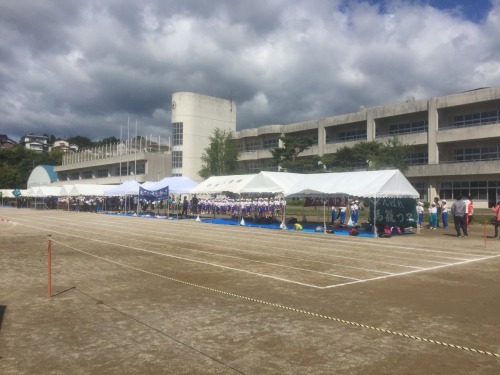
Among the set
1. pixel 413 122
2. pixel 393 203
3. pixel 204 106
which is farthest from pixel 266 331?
pixel 204 106

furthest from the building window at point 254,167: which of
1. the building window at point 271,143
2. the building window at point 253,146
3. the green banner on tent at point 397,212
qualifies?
the green banner on tent at point 397,212

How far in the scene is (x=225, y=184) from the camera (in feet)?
106

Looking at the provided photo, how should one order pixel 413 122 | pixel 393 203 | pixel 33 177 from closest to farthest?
pixel 393 203 → pixel 413 122 → pixel 33 177

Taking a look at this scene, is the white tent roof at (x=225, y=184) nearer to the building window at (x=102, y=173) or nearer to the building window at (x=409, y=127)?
the building window at (x=409, y=127)

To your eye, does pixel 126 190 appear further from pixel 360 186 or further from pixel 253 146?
pixel 253 146

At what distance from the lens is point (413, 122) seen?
56.0 metres

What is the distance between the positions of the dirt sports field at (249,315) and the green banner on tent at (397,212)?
10.9 meters

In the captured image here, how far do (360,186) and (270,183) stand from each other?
275 inches

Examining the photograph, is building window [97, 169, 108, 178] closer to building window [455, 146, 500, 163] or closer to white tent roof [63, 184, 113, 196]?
white tent roof [63, 184, 113, 196]

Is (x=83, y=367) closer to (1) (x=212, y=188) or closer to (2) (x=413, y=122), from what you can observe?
(1) (x=212, y=188)

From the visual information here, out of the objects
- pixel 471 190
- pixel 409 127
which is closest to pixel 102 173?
pixel 409 127

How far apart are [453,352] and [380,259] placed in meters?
8.77

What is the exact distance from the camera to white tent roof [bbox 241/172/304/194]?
27.5 m

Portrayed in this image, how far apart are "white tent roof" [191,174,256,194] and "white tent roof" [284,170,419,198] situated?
16.9ft
